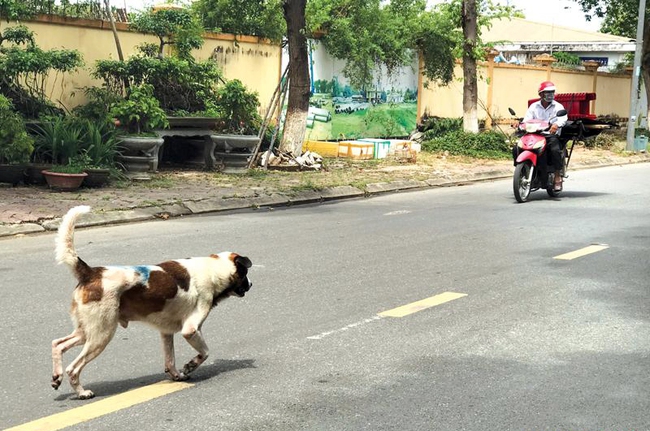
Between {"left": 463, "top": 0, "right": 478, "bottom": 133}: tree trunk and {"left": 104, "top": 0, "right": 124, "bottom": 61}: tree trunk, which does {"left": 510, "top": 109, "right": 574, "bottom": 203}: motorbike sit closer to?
{"left": 104, "top": 0, "right": 124, "bottom": 61}: tree trunk

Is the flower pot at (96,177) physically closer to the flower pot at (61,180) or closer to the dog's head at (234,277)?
the flower pot at (61,180)

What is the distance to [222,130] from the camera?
16.1 meters

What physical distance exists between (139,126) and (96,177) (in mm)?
2031

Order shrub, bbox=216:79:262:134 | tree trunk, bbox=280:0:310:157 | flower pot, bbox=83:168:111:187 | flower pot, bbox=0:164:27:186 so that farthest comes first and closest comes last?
tree trunk, bbox=280:0:310:157, shrub, bbox=216:79:262:134, flower pot, bbox=83:168:111:187, flower pot, bbox=0:164:27:186

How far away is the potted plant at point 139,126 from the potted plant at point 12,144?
1.82 m

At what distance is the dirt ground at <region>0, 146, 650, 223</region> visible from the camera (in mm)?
11002

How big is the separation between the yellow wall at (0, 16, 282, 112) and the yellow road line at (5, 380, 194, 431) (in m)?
10.3

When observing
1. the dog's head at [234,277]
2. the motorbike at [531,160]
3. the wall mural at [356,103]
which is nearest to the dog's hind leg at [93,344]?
the dog's head at [234,277]

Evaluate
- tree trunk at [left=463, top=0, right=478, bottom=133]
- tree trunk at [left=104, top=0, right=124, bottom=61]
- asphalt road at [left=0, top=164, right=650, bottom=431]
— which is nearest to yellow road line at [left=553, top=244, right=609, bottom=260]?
asphalt road at [left=0, top=164, right=650, bottom=431]

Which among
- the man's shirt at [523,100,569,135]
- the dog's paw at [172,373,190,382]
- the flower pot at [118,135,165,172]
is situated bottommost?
the dog's paw at [172,373,190,382]

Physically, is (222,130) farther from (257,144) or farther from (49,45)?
(49,45)

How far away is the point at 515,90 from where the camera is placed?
2753cm

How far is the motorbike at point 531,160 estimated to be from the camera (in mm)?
13656

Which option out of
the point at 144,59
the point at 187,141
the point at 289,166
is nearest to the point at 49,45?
the point at 144,59
